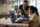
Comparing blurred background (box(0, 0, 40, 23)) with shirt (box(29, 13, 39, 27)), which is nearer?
shirt (box(29, 13, 39, 27))

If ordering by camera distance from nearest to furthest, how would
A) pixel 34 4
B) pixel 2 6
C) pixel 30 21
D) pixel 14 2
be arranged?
pixel 30 21 < pixel 34 4 < pixel 14 2 < pixel 2 6

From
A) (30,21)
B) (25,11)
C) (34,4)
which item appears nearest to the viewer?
(30,21)

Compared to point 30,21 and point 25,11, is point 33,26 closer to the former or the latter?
point 30,21

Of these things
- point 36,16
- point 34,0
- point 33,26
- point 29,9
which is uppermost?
point 34,0

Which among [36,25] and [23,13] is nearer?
[36,25]

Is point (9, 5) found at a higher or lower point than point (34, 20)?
higher

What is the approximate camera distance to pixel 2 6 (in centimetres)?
151

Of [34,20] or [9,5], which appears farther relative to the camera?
[9,5]

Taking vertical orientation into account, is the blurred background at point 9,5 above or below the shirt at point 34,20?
above

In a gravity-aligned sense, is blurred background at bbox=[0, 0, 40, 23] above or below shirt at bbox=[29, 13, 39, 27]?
above

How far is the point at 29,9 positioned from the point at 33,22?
9.2 inches

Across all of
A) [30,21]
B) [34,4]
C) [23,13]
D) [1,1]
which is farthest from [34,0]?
[1,1]

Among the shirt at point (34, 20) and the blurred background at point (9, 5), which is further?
the blurred background at point (9, 5)

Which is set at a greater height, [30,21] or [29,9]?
[29,9]
